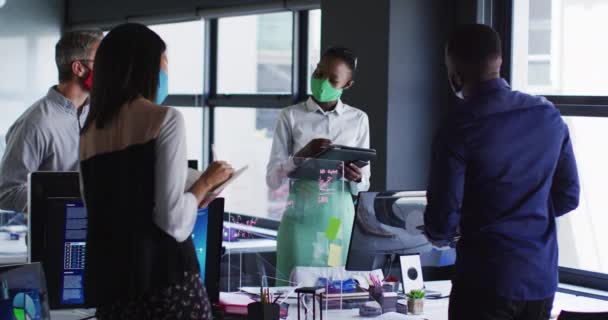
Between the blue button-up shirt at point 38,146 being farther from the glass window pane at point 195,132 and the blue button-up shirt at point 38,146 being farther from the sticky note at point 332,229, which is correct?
the glass window pane at point 195,132

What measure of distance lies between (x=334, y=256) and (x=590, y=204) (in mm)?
1709

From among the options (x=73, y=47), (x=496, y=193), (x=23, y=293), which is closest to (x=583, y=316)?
(x=496, y=193)

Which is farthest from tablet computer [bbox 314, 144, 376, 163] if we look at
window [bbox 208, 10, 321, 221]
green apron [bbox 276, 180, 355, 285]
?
window [bbox 208, 10, 321, 221]

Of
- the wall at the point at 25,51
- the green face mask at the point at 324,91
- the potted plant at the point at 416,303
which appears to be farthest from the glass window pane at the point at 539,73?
the wall at the point at 25,51

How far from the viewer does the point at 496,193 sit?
211 cm

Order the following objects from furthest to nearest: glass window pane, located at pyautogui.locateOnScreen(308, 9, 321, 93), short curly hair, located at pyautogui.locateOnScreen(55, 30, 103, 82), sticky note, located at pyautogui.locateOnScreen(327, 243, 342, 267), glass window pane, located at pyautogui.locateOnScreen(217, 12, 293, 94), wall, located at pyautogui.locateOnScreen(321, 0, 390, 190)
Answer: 1. glass window pane, located at pyautogui.locateOnScreen(217, 12, 293, 94)
2. glass window pane, located at pyautogui.locateOnScreen(308, 9, 321, 93)
3. wall, located at pyautogui.locateOnScreen(321, 0, 390, 190)
4. short curly hair, located at pyautogui.locateOnScreen(55, 30, 103, 82)
5. sticky note, located at pyautogui.locateOnScreen(327, 243, 342, 267)

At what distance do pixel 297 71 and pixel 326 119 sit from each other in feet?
6.46

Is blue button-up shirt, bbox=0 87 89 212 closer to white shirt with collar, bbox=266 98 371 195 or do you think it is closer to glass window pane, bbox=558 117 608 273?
white shirt with collar, bbox=266 98 371 195

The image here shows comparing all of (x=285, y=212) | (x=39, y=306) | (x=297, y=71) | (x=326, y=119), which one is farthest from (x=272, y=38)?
(x=39, y=306)

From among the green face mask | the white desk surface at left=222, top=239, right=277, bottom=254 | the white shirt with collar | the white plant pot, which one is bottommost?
the white plant pot

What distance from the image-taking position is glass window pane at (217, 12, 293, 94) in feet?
19.1

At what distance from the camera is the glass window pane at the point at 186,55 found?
652 cm

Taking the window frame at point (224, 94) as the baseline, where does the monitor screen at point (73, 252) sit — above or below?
below

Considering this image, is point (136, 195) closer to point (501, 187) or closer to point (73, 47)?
point (501, 187)
